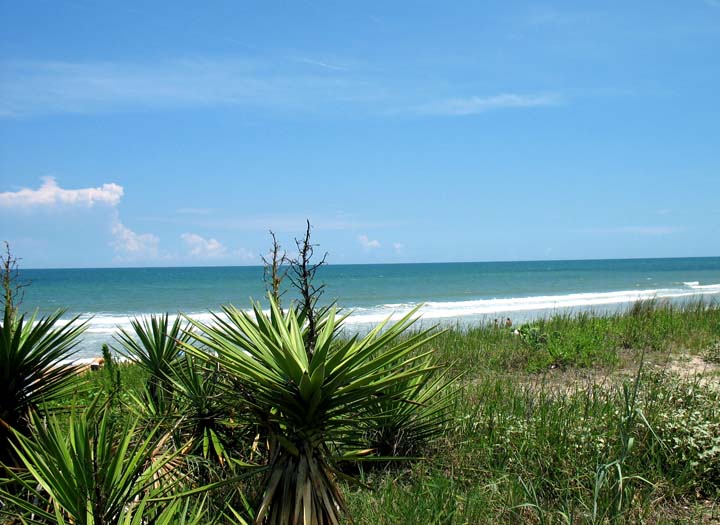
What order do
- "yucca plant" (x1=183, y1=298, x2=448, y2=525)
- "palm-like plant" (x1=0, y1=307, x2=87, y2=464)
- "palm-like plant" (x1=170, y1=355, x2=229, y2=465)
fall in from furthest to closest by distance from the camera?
"palm-like plant" (x1=170, y1=355, x2=229, y2=465)
"palm-like plant" (x1=0, y1=307, x2=87, y2=464)
"yucca plant" (x1=183, y1=298, x2=448, y2=525)

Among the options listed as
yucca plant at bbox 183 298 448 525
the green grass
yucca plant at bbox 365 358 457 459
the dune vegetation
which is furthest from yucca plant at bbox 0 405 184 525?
yucca plant at bbox 365 358 457 459

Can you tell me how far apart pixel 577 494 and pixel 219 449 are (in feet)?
7.21

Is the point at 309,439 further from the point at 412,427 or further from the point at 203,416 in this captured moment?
the point at 412,427

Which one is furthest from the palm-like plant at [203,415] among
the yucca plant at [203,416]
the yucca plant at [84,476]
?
the yucca plant at [84,476]

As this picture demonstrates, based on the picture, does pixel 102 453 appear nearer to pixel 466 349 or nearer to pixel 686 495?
pixel 686 495

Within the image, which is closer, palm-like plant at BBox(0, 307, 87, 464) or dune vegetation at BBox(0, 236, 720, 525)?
dune vegetation at BBox(0, 236, 720, 525)

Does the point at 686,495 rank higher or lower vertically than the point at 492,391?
lower

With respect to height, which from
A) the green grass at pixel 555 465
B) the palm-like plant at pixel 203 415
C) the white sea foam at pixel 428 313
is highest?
the palm-like plant at pixel 203 415

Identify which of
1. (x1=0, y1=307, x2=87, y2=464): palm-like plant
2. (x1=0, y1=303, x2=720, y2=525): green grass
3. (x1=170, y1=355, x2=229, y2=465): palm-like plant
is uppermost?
(x1=0, y1=307, x2=87, y2=464): palm-like plant

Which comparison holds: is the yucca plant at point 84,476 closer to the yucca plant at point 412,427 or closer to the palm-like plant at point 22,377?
the palm-like plant at point 22,377

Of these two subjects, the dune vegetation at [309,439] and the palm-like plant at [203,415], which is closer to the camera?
the dune vegetation at [309,439]

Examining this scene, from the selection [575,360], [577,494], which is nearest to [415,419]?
[577,494]

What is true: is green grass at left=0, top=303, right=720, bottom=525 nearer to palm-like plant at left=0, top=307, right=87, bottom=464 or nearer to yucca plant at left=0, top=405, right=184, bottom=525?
palm-like plant at left=0, top=307, right=87, bottom=464

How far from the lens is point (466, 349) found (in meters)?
8.81
